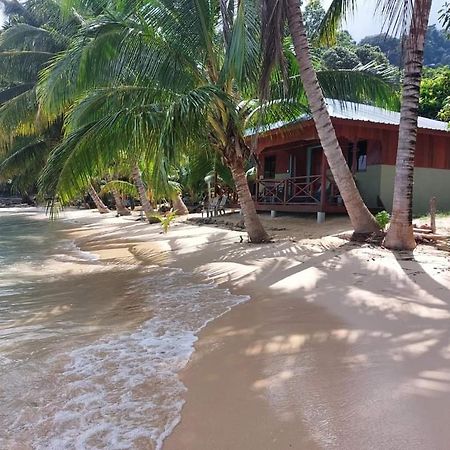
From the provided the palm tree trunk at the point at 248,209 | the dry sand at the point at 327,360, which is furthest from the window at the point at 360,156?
the dry sand at the point at 327,360

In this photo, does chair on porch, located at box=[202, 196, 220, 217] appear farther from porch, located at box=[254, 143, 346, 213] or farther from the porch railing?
the porch railing

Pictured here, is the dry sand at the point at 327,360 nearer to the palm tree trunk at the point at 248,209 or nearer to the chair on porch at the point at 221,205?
the palm tree trunk at the point at 248,209

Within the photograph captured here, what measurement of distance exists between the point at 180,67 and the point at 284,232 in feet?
16.6

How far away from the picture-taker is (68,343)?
469cm

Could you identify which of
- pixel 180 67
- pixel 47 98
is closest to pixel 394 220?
pixel 180 67

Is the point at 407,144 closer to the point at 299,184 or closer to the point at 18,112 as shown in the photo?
the point at 299,184

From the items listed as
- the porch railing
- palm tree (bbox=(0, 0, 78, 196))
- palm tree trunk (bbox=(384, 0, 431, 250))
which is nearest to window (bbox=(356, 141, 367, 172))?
the porch railing

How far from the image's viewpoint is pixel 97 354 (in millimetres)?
4332

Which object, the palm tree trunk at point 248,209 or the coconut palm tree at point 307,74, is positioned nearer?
the coconut palm tree at point 307,74

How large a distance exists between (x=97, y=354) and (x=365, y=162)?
12.5 meters

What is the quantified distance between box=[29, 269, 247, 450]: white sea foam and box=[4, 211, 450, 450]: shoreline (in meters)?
0.15

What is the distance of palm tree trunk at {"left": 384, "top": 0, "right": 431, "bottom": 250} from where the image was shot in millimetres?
8398

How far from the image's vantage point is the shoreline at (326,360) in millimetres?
2793

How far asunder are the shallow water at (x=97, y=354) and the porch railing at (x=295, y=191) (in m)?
6.96
